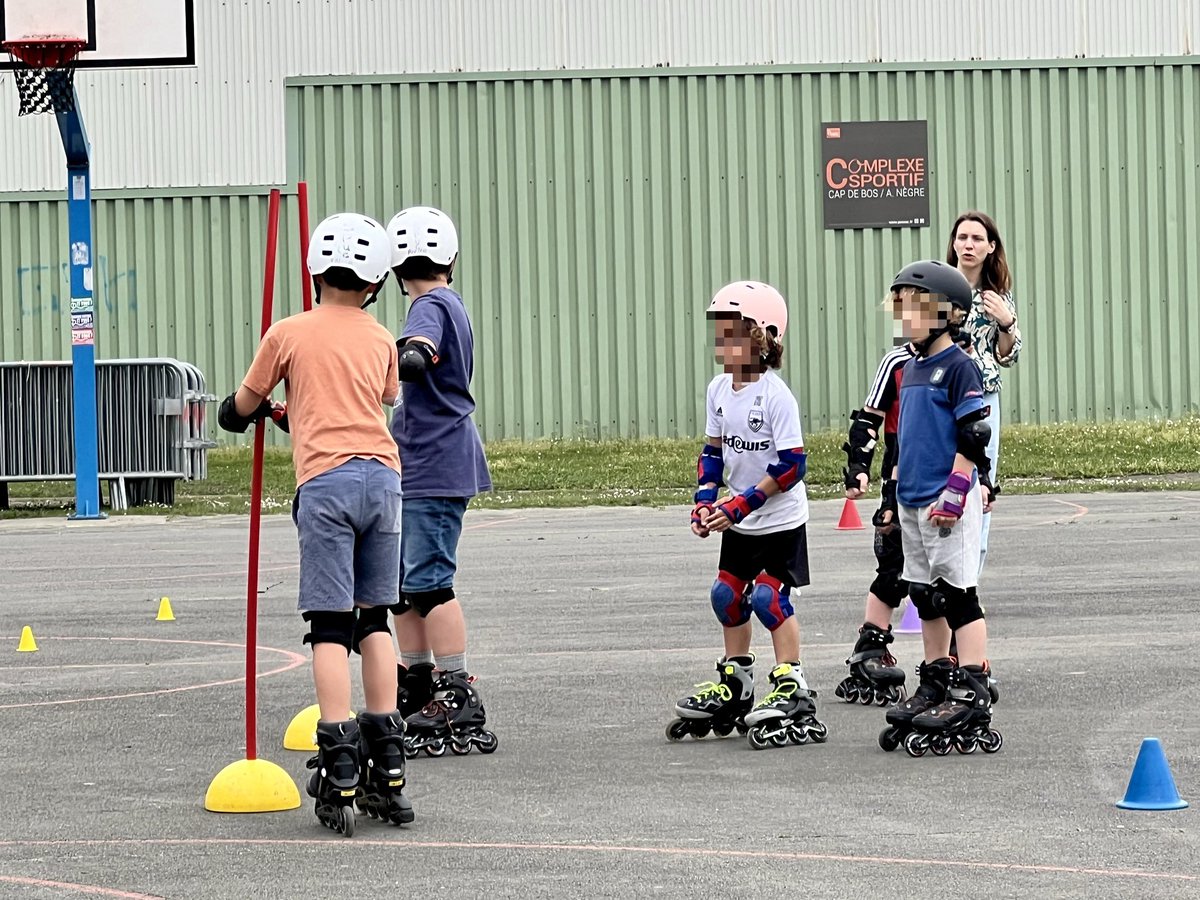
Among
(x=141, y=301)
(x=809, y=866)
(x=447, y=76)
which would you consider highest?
(x=447, y=76)

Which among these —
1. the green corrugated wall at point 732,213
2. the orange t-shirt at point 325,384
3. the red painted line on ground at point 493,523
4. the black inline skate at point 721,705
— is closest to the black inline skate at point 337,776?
the orange t-shirt at point 325,384

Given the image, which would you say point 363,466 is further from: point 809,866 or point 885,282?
point 885,282

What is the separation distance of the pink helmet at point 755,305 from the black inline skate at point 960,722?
1.43 metres

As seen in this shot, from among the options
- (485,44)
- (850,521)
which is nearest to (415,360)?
(850,521)

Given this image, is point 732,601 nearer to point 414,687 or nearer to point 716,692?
point 716,692

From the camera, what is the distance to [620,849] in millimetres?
5762

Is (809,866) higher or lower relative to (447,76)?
lower

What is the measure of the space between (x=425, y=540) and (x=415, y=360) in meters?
0.75

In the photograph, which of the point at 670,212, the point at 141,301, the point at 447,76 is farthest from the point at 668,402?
the point at 141,301

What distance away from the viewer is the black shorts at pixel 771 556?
302 inches

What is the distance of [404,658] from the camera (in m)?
7.69

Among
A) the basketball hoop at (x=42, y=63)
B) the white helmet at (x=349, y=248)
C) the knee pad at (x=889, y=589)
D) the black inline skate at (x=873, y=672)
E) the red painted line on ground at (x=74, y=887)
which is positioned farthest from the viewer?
the basketball hoop at (x=42, y=63)

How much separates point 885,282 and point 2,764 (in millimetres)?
22246

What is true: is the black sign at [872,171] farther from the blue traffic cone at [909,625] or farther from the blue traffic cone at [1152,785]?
the blue traffic cone at [1152,785]
